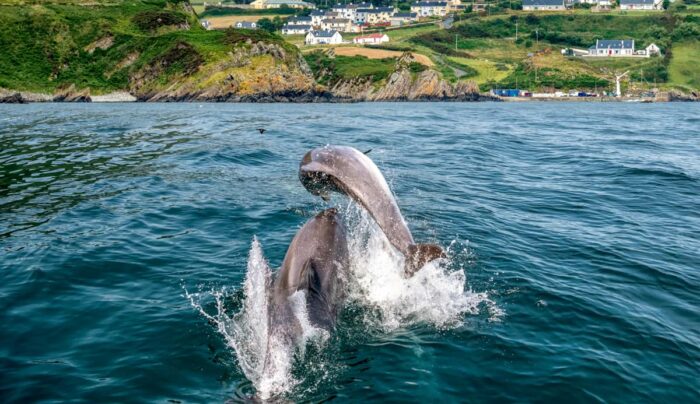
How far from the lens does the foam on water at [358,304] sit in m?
8.66

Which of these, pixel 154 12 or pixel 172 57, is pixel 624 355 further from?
pixel 154 12

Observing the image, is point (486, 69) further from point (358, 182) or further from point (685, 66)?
point (358, 182)

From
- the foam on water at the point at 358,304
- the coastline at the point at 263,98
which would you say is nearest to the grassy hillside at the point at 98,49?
the coastline at the point at 263,98

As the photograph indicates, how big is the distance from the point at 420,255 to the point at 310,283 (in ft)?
7.49

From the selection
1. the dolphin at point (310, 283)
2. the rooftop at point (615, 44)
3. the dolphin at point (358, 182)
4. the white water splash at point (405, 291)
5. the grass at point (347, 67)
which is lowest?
the white water splash at point (405, 291)

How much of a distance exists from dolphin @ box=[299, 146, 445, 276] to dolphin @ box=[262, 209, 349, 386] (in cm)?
108

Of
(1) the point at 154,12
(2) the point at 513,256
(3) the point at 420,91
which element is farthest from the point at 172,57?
(2) the point at 513,256

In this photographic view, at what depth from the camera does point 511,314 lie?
36.3 feet

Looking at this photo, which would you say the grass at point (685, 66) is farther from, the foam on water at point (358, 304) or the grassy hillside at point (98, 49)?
the foam on water at point (358, 304)

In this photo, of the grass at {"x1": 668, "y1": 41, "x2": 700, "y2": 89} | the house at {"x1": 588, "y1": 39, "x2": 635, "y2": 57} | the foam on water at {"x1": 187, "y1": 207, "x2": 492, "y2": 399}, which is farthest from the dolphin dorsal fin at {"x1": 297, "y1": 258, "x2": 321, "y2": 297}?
the house at {"x1": 588, "y1": 39, "x2": 635, "y2": 57}

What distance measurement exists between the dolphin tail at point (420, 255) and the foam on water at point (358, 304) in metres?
0.70

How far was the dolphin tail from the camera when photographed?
9945 mm

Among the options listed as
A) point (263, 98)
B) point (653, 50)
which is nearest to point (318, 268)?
point (263, 98)

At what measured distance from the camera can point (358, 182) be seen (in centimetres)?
1102
